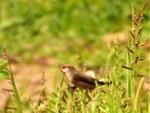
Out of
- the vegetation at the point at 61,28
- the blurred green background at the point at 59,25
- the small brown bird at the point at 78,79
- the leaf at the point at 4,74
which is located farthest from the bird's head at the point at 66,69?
the blurred green background at the point at 59,25

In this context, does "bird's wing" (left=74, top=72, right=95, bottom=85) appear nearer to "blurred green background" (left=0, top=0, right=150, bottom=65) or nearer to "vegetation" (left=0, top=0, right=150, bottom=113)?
"vegetation" (left=0, top=0, right=150, bottom=113)

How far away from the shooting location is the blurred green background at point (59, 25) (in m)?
7.31

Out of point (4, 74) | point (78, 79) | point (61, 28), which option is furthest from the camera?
point (61, 28)

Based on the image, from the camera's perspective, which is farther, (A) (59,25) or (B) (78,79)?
(A) (59,25)

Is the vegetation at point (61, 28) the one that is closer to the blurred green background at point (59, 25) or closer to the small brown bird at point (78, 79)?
the blurred green background at point (59, 25)

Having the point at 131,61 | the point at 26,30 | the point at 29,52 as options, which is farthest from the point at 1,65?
the point at 26,30

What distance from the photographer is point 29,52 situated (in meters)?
7.36

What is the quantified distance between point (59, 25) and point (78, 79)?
16.4 feet

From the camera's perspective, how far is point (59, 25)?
7.79 m

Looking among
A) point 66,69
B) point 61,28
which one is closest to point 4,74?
point 66,69

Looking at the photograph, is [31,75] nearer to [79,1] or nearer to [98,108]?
[79,1]

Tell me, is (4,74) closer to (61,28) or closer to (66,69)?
(66,69)

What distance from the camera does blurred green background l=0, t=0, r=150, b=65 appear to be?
24.0ft

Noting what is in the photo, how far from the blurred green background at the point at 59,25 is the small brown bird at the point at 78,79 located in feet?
13.5
